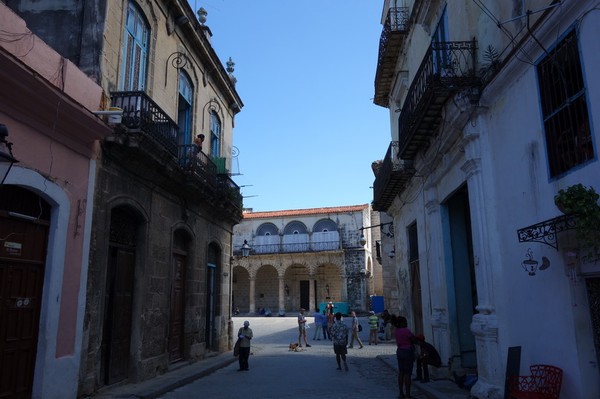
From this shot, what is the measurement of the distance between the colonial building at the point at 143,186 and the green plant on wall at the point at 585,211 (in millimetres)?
6664

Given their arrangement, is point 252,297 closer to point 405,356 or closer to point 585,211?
point 405,356

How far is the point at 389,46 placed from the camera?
14477 mm

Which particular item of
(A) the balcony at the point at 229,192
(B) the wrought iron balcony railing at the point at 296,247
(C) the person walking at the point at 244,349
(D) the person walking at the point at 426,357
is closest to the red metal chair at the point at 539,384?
(D) the person walking at the point at 426,357

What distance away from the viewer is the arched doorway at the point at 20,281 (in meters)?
6.34

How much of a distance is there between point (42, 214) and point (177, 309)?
19.2ft

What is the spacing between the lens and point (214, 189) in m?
13.6

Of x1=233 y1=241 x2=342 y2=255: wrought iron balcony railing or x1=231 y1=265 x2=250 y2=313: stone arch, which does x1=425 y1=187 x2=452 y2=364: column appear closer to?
x1=233 y1=241 x2=342 y2=255: wrought iron balcony railing

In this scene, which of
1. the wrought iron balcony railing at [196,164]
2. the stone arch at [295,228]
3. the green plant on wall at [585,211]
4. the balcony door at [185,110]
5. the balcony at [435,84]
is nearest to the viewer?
the green plant on wall at [585,211]

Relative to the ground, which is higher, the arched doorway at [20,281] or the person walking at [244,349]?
the arched doorway at [20,281]

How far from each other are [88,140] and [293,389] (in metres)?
6.13

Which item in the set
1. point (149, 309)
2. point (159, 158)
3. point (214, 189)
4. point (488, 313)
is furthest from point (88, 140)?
point (488, 313)

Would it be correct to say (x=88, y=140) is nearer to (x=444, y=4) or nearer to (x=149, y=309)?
(x=149, y=309)

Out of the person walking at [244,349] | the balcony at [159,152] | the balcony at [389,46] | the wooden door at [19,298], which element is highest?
the balcony at [389,46]

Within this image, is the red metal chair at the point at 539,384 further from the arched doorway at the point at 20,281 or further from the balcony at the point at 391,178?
the balcony at the point at 391,178
